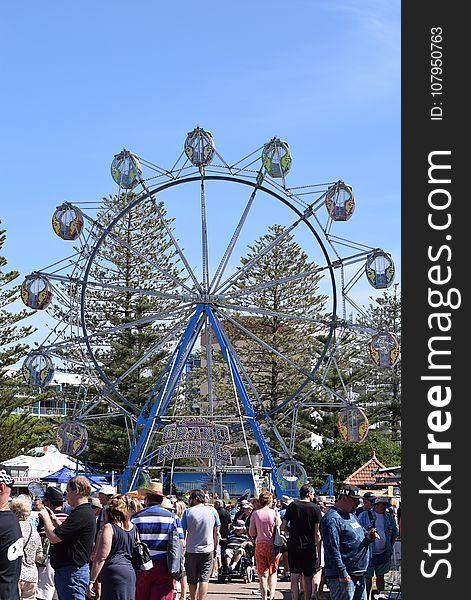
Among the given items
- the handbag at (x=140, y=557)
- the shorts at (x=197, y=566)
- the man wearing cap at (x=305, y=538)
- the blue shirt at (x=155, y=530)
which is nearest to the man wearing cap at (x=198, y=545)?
the shorts at (x=197, y=566)

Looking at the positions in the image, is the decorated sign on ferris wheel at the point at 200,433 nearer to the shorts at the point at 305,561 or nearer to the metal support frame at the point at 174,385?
the metal support frame at the point at 174,385

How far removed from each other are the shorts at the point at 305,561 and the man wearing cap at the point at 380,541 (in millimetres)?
1223

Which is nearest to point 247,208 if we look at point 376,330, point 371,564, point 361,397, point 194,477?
point 376,330

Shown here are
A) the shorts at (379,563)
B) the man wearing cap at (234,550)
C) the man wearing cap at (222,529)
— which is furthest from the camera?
the man wearing cap at (222,529)

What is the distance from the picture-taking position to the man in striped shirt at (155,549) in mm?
9516

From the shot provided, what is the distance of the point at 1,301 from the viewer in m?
40.8

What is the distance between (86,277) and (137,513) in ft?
49.2

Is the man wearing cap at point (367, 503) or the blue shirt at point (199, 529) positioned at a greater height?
the man wearing cap at point (367, 503)

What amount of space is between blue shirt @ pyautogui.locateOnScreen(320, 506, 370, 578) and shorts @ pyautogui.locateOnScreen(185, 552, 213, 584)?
3246 mm

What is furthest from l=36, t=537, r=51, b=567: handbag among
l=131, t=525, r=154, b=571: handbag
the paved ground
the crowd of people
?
the paved ground

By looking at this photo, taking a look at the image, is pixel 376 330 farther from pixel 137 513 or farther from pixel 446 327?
pixel 446 327

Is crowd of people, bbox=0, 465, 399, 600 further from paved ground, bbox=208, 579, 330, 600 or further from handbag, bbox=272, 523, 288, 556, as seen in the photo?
paved ground, bbox=208, 579, 330, 600

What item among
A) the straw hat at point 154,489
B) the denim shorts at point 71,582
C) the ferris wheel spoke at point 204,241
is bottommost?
the denim shorts at point 71,582

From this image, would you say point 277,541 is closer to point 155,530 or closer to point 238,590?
point 238,590
